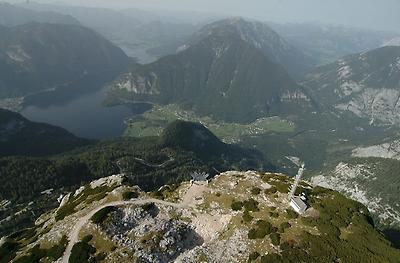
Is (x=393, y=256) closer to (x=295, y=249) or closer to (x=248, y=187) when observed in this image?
(x=295, y=249)

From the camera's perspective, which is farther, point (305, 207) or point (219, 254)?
point (305, 207)

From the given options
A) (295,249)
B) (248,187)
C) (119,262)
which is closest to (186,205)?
(248,187)

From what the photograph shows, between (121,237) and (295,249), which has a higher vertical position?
(295,249)

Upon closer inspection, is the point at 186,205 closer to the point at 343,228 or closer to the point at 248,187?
the point at 248,187

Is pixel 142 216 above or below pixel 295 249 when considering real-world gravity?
below

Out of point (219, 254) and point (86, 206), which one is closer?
point (219, 254)

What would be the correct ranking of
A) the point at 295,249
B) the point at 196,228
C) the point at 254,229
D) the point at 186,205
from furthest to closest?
1. the point at 186,205
2. the point at 196,228
3. the point at 254,229
4. the point at 295,249

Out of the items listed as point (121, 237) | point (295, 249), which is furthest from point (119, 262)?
point (295, 249)

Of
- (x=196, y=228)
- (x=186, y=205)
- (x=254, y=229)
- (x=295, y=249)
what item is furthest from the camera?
(x=186, y=205)

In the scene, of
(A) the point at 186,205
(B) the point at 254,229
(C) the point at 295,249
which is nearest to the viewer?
(C) the point at 295,249
